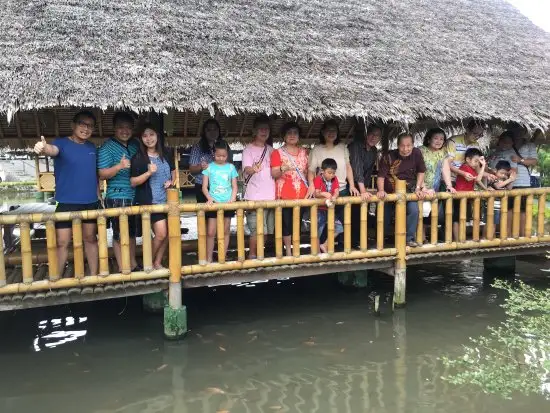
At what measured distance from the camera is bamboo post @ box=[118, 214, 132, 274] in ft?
13.7

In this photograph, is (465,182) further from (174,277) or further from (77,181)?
(77,181)

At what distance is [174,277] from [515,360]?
116 inches

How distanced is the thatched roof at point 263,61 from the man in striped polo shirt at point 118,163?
0.23 metres

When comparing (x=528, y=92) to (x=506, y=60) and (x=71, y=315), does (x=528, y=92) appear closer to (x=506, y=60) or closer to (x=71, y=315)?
(x=506, y=60)

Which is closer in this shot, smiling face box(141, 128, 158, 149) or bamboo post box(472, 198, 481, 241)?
smiling face box(141, 128, 158, 149)

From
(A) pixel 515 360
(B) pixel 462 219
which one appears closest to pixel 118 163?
(A) pixel 515 360

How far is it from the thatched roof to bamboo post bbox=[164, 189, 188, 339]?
101 cm

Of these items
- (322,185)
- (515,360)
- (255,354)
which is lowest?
(255,354)

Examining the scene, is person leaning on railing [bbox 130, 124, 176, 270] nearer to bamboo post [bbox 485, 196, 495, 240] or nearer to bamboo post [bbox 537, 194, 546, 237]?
bamboo post [bbox 485, 196, 495, 240]

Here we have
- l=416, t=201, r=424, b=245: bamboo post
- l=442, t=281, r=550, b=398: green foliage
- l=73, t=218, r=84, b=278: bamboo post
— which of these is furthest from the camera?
Answer: l=416, t=201, r=424, b=245: bamboo post

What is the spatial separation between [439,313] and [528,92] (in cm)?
342

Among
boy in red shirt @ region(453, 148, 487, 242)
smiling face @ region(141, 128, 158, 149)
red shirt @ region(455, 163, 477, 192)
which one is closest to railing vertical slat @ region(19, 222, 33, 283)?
smiling face @ region(141, 128, 158, 149)

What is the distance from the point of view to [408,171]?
17.9 ft

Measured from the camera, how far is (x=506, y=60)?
24.4 ft
